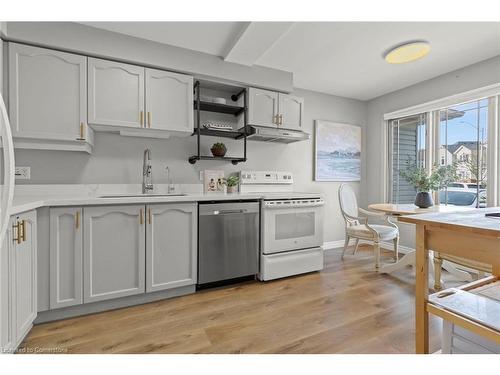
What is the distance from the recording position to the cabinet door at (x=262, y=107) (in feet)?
8.86

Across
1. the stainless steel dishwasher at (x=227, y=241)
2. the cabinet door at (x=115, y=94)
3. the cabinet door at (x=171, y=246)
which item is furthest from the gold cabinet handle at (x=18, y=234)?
the stainless steel dishwasher at (x=227, y=241)

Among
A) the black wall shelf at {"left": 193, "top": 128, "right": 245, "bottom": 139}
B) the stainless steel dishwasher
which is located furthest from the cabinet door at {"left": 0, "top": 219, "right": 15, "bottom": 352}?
the black wall shelf at {"left": 193, "top": 128, "right": 245, "bottom": 139}

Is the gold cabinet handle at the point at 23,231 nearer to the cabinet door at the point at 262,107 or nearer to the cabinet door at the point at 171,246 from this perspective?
the cabinet door at the point at 171,246

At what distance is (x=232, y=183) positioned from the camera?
9.24 ft

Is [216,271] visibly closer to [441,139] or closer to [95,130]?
[95,130]

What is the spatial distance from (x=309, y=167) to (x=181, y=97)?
6.71ft

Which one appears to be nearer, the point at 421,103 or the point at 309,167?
the point at 421,103

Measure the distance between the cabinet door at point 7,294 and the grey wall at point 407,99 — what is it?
409cm

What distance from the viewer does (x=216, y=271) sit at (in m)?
2.29

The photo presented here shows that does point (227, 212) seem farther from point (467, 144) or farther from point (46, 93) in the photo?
point (467, 144)

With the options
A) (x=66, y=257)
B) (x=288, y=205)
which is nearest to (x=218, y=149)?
(x=288, y=205)

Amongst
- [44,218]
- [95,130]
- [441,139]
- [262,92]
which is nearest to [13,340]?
[44,218]
